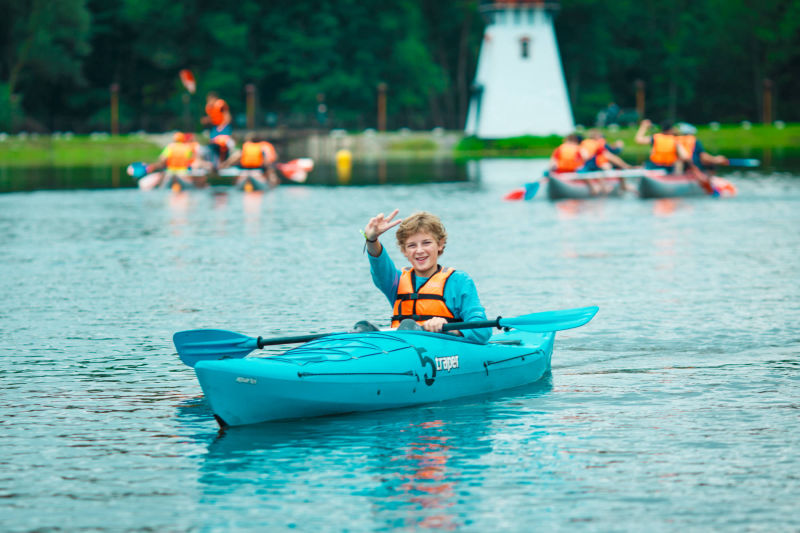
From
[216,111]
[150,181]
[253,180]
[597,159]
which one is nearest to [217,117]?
[216,111]

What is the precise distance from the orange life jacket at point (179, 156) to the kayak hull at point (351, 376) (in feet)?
93.9

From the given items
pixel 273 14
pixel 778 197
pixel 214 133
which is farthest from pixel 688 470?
pixel 273 14

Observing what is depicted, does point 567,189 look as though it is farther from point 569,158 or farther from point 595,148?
point 595,148

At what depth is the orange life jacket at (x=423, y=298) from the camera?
9.70 metres

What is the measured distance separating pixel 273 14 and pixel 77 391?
67539 millimetres

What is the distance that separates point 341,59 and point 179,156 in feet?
130

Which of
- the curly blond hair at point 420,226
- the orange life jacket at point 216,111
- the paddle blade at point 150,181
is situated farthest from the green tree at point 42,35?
the curly blond hair at point 420,226

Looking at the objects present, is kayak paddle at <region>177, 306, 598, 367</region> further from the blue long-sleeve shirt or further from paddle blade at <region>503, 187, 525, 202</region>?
paddle blade at <region>503, 187, 525, 202</region>

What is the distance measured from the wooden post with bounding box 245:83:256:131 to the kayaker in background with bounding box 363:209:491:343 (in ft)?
202

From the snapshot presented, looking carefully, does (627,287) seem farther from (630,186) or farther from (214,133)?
(214,133)

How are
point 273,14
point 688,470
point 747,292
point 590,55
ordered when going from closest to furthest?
point 688,470 < point 747,292 < point 273,14 < point 590,55

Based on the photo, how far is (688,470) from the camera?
7898mm

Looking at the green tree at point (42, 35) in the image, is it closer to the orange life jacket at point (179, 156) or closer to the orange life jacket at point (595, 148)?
the orange life jacket at point (179, 156)

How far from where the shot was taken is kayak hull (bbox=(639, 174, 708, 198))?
31.9 meters
